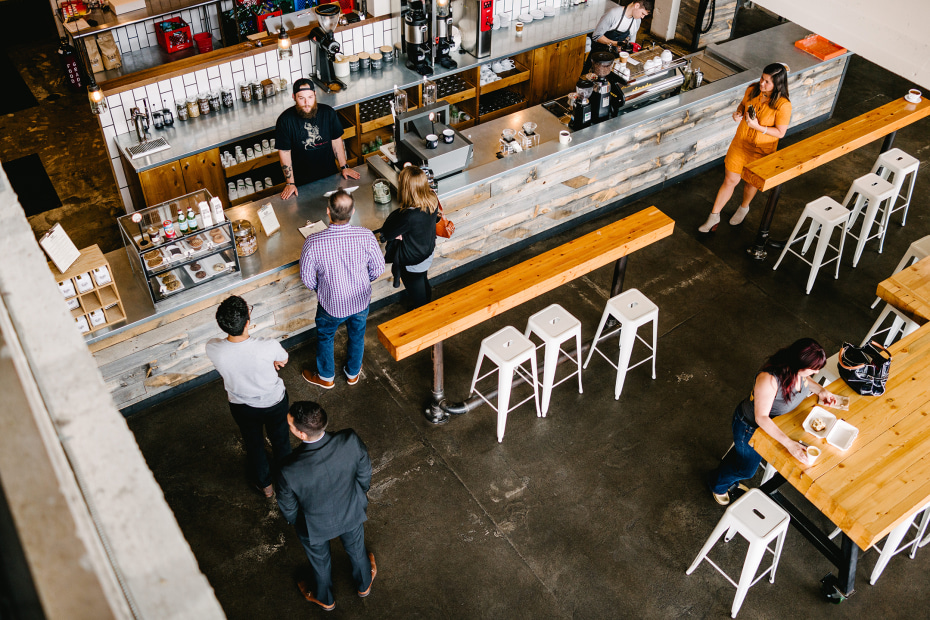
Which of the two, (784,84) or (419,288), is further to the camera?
(784,84)

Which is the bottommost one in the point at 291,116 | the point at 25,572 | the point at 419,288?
the point at 419,288

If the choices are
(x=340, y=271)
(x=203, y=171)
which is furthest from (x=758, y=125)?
(x=203, y=171)

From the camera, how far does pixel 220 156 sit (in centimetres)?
643

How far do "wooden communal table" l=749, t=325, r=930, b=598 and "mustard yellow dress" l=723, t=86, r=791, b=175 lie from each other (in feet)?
7.68

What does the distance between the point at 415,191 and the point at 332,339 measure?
1198 millimetres

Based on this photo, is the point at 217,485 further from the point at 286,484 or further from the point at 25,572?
the point at 25,572

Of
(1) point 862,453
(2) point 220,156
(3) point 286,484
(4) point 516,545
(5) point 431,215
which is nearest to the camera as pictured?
(3) point 286,484

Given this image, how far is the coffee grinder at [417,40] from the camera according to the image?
6832 mm

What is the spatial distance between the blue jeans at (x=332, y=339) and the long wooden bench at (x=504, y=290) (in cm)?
23

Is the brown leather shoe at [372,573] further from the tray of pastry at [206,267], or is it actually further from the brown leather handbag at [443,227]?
the brown leather handbag at [443,227]

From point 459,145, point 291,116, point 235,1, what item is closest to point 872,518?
point 459,145

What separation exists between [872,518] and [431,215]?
3.04 meters

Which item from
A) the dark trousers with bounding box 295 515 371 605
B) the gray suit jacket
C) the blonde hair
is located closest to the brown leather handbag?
the blonde hair

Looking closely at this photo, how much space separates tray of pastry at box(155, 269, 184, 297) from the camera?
477 cm
